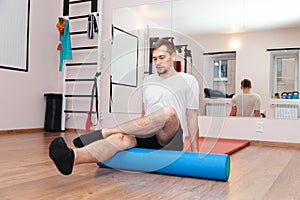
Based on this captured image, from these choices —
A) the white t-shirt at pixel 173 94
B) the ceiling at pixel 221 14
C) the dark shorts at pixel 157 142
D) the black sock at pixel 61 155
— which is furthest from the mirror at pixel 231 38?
the black sock at pixel 61 155

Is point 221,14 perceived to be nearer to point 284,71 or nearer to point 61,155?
point 284,71

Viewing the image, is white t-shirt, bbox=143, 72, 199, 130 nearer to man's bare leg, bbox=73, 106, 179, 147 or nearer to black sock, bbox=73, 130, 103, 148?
man's bare leg, bbox=73, 106, 179, 147

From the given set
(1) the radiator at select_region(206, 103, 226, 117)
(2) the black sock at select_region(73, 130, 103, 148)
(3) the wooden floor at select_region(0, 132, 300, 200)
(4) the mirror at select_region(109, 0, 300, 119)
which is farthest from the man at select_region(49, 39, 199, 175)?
(1) the radiator at select_region(206, 103, 226, 117)

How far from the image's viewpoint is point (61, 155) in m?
1.53

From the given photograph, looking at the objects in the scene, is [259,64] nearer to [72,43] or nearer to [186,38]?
[186,38]

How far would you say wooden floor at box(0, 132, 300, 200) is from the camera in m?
1.43

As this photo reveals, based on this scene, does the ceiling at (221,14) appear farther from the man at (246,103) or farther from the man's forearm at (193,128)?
the man's forearm at (193,128)

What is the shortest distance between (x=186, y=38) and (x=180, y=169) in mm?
2480

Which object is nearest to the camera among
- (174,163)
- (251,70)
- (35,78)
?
(174,163)

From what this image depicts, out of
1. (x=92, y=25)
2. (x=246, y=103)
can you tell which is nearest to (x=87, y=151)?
(x=246, y=103)

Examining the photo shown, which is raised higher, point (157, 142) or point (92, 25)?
point (92, 25)

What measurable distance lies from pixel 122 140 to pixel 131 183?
1.06 feet

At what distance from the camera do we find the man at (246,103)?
3680 mm

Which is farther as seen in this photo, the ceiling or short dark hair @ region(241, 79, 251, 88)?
short dark hair @ region(241, 79, 251, 88)
